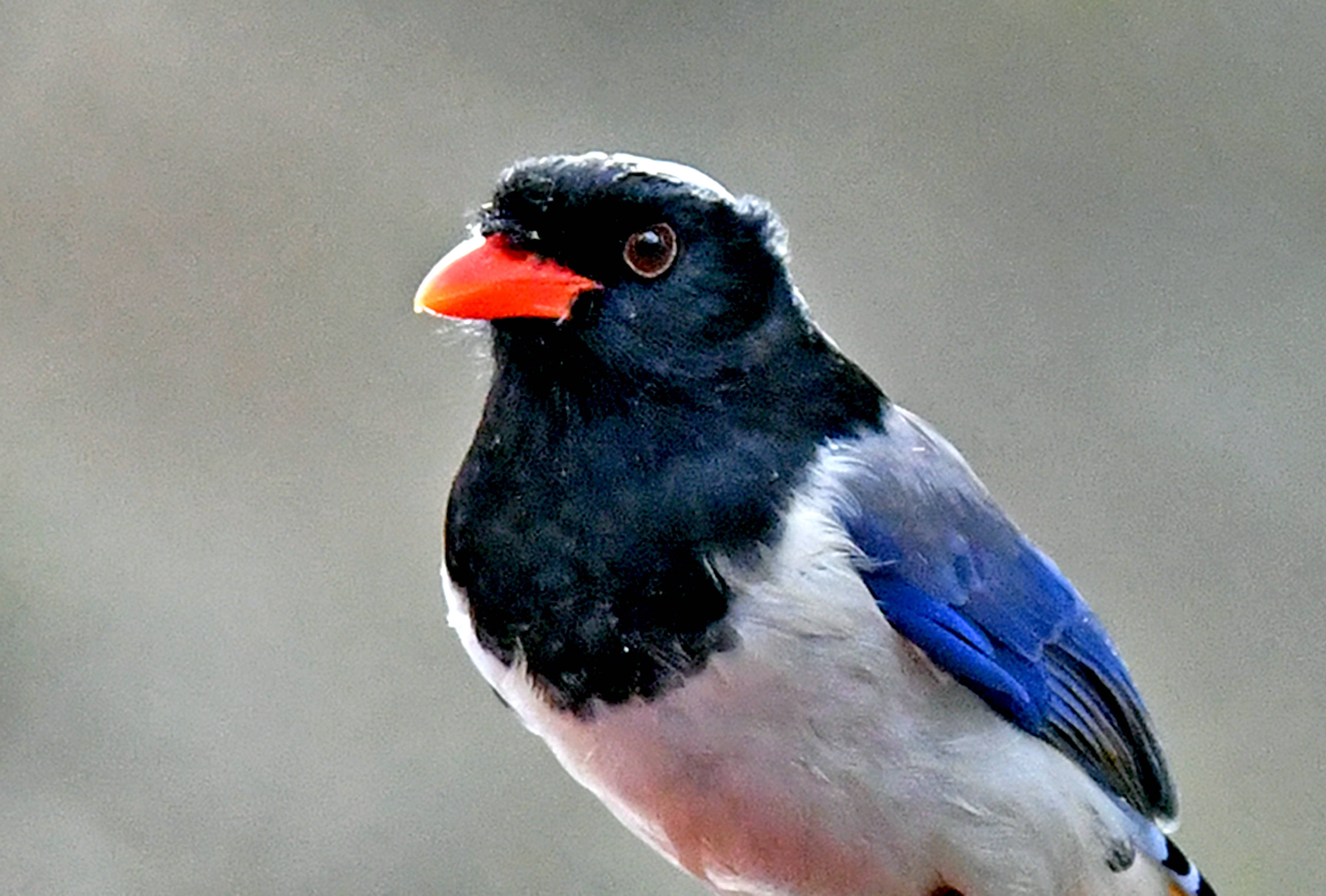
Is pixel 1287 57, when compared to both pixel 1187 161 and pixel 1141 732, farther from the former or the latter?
pixel 1141 732

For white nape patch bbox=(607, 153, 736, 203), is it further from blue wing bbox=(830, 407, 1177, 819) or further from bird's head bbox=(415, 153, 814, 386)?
blue wing bbox=(830, 407, 1177, 819)

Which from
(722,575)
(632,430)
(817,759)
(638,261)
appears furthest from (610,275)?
(817,759)

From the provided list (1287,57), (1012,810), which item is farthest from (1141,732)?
(1287,57)

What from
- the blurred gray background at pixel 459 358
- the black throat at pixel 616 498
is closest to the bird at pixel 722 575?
the black throat at pixel 616 498

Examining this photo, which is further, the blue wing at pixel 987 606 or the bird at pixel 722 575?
the blue wing at pixel 987 606

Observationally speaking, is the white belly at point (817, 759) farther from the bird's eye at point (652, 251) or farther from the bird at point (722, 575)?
the bird's eye at point (652, 251)

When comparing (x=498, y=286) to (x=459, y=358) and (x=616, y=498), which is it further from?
(x=459, y=358)

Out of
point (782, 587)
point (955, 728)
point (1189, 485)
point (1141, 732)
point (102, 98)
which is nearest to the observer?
point (782, 587)
